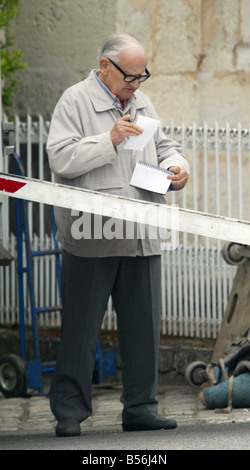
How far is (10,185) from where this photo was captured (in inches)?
229

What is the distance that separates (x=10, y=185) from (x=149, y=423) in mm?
1513

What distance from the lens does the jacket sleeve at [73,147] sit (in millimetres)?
5949

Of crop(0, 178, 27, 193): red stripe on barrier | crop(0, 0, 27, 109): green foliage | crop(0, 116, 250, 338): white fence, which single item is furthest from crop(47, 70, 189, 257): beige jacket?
crop(0, 0, 27, 109): green foliage

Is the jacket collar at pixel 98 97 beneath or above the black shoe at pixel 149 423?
above

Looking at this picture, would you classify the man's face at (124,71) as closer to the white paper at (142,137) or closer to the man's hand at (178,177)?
the white paper at (142,137)

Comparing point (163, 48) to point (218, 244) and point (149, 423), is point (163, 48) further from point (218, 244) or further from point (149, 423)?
point (149, 423)

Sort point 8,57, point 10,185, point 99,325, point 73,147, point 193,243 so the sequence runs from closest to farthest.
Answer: point 10,185, point 73,147, point 99,325, point 193,243, point 8,57

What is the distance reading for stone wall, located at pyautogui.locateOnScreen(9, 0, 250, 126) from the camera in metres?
9.77

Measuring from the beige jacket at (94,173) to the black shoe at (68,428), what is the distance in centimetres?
87

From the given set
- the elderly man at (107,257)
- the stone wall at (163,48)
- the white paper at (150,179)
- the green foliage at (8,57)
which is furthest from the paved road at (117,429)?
the green foliage at (8,57)

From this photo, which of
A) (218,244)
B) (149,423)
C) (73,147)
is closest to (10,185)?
(73,147)

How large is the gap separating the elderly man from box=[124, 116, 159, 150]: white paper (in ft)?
0.21

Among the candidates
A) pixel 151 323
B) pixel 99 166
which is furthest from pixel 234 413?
pixel 99 166

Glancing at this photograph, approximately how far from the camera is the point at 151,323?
633cm
